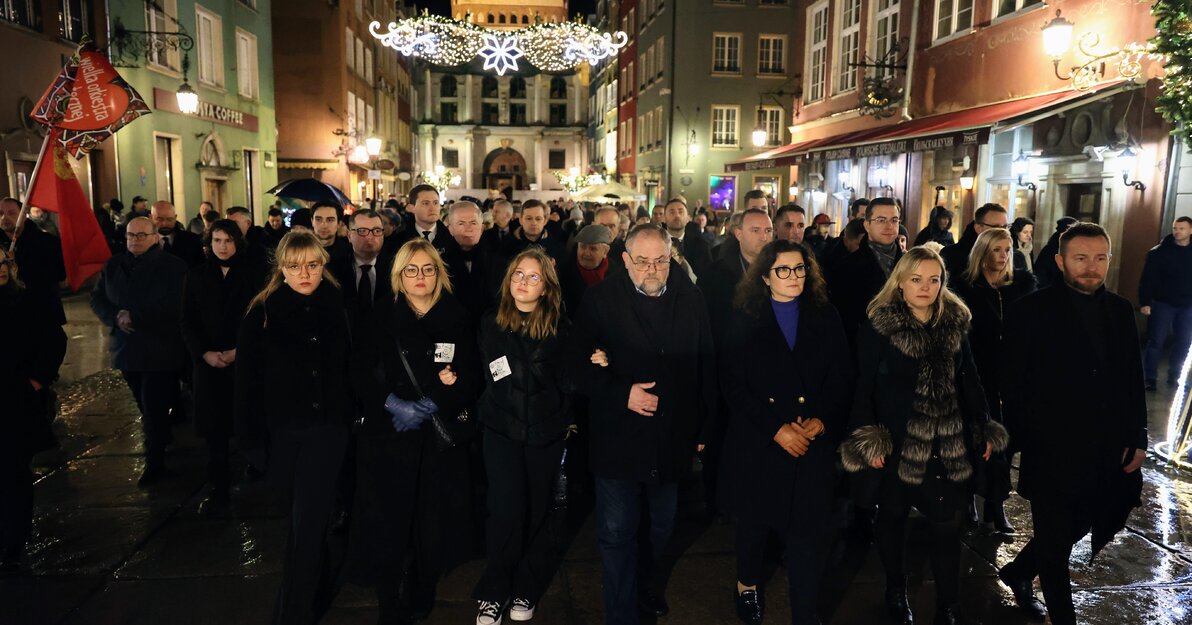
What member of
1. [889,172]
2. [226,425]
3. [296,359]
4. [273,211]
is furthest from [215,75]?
[296,359]

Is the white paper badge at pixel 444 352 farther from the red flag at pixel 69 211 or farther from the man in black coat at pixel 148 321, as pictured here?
the red flag at pixel 69 211

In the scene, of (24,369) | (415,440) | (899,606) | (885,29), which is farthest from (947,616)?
(885,29)

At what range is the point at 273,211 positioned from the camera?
12.8 metres

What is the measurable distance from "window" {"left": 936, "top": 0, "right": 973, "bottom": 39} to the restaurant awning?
163 centimetres

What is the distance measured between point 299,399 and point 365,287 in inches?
80.5

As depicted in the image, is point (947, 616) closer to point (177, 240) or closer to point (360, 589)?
point (360, 589)

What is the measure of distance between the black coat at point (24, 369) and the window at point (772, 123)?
32019 mm

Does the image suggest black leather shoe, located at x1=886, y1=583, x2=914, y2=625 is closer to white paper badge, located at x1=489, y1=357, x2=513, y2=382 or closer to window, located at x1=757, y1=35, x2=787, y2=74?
white paper badge, located at x1=489, y1=357, x2=513, y2=382

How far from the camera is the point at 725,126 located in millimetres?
35094

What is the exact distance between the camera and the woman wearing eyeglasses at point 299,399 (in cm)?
410

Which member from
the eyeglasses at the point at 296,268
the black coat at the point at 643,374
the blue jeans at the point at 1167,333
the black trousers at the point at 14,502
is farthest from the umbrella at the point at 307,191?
the blue jeans at the point at 1167,333

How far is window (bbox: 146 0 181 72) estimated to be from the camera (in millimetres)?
17219

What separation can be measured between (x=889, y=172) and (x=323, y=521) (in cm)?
1687

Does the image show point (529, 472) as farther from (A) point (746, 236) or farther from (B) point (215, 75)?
(B) point (215, 75)
